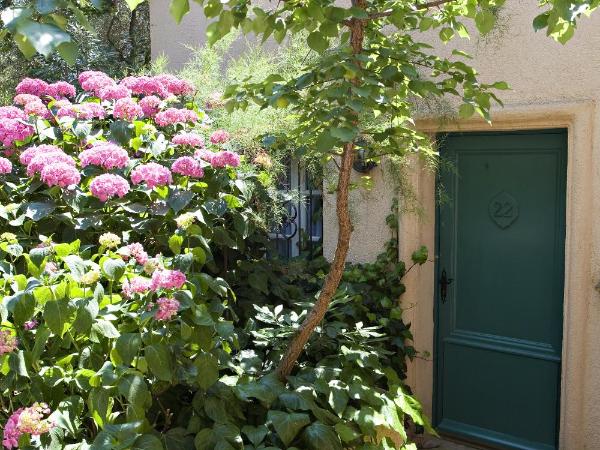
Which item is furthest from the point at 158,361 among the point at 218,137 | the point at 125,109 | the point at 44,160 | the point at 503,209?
the point at 503,209

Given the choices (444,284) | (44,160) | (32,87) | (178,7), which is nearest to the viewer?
(178,7)

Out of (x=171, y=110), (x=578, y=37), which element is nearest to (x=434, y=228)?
(x=578, y=37)

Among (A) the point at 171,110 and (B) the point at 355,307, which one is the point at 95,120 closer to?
(A) the point at 171,110

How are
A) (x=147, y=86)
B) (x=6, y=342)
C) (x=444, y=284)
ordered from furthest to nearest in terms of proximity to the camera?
(x=444, y=284) → (x=147, y=86) → (x=6, y=342)

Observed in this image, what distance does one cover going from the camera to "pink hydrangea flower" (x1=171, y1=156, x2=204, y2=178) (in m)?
3.09

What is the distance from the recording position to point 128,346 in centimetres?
226

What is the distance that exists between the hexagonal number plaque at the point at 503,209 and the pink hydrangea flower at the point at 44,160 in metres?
2.79

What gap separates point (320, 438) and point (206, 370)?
52 cm

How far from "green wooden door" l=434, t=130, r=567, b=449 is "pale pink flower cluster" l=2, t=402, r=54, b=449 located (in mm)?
2865

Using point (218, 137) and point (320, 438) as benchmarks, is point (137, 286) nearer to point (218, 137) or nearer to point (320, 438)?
point (320, 438)

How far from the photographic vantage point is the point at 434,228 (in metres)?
4.65

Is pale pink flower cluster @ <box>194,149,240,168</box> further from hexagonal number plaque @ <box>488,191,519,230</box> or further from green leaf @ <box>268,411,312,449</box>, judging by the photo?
hexagonal number plaque @ <box>488,191,519,230</box>

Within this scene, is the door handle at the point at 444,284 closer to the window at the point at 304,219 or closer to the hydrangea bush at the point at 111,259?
the window at the point at 304,219

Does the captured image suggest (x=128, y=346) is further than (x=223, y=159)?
No
